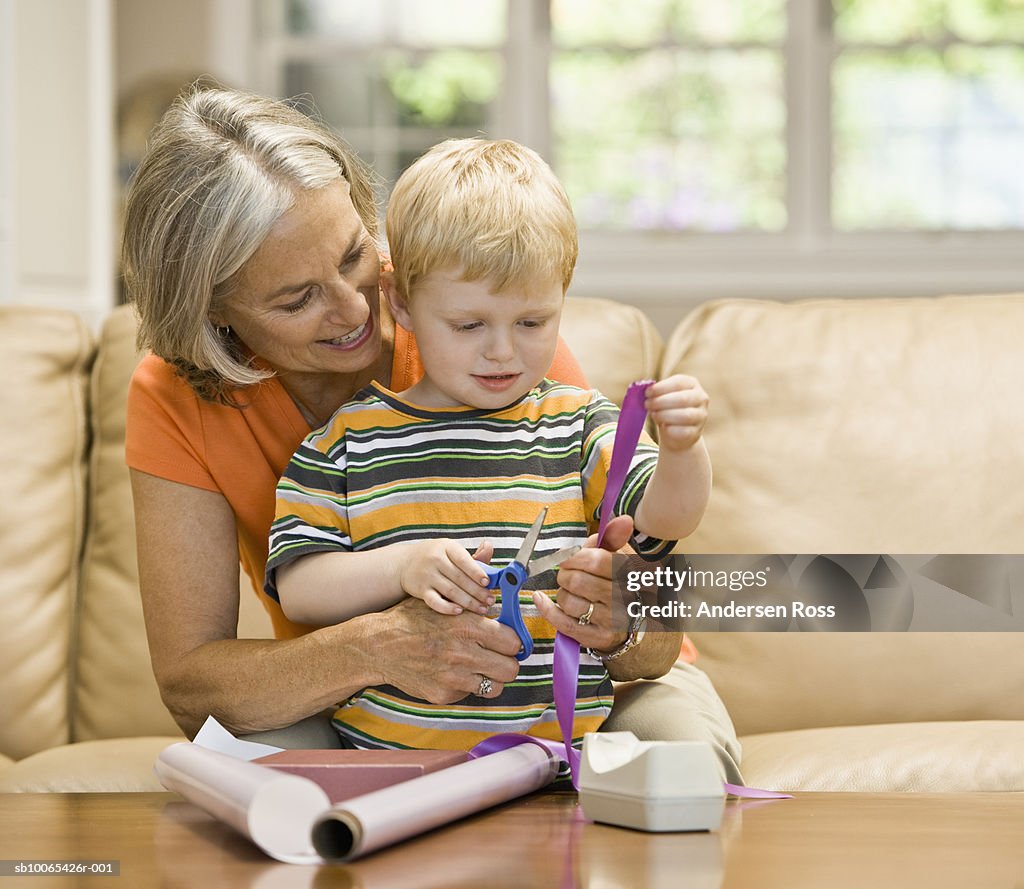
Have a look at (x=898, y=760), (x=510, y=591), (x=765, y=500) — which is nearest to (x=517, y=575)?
(x=510, y=591)

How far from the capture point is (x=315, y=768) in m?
0.93

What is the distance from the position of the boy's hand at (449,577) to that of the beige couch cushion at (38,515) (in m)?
0.96

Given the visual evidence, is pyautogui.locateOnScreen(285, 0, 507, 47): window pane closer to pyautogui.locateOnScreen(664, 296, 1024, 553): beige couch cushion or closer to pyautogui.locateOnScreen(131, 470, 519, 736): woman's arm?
pyautogui.locateOnScreen(664, 296, 1024, 553): beige couch cushion

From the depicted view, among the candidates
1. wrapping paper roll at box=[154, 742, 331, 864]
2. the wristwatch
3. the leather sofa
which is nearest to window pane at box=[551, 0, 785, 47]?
the leather sofa

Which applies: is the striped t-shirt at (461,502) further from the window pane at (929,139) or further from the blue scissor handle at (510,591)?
the window pane at (929,139)

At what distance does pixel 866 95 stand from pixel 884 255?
675 mm

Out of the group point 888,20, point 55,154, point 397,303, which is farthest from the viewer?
point 888,20

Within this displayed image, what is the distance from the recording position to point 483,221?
1.15 m

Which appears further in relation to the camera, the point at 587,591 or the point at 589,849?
the point at 587,591

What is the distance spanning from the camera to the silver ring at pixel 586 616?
106 centimetres

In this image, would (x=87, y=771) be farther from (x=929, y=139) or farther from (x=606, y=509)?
(x=929, y=139)

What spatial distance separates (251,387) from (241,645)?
30 cm

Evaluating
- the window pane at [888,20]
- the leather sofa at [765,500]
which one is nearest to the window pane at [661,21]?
the window pane at [888,20]

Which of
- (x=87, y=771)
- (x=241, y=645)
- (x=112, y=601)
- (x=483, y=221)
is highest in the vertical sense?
(x=483, y=221)
